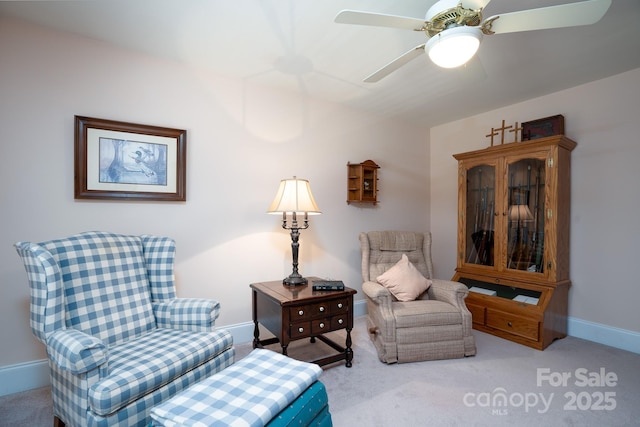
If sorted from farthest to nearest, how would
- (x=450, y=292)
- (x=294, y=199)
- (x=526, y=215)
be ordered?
(x=526, y=215) → (x=450, y=292) → (x=294, y=199)

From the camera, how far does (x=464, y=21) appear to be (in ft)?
4.63

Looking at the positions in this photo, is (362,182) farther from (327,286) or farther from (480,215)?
(327,286)

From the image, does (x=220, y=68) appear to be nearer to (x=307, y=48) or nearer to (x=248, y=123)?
(x=248, y=123)

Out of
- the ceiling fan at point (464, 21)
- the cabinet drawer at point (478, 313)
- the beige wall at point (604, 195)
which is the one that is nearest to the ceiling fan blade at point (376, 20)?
the ceiling fan at point (464, 21)

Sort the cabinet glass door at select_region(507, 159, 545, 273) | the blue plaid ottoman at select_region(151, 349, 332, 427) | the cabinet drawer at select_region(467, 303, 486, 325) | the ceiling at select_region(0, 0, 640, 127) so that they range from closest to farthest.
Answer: the blue plaid ottoman at select_region(151, 349, 332, 427)
the ceiling at select_region(0, 0, 640, 127)
the cabinet glass door at select_region(507, 159, 545, 273)
the cabinet drawer at select_region(467, 303, 486, 325)

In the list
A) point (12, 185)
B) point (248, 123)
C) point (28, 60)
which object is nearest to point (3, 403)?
point (12, 185)

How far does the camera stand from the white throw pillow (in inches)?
106

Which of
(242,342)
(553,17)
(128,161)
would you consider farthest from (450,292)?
(128,161)

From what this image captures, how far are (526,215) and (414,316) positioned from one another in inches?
61.8

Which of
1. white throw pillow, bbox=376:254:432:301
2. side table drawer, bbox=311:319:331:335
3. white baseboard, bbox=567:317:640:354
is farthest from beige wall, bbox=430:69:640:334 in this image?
side table drawer, bbox=311:319:331:335

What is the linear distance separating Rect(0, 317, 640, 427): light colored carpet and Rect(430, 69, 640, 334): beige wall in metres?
0.45

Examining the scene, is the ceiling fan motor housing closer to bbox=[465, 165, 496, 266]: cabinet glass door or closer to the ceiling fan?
the ceiling fan

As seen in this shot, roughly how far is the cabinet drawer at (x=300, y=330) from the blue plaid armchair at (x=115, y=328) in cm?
45

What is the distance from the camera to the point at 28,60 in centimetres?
205
